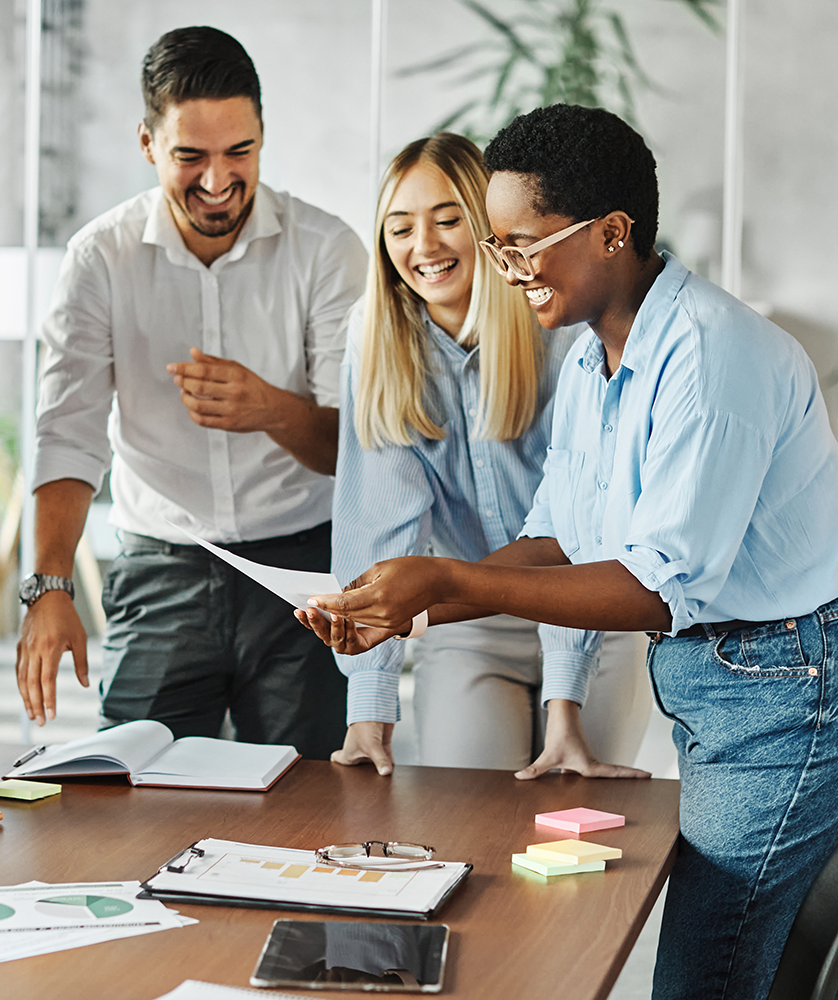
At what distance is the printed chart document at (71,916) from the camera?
3.43ft

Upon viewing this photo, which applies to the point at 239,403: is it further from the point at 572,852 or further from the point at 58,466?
the point at 572,852

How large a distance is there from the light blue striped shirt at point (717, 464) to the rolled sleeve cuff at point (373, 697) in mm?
535

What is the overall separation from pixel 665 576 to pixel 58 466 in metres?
1.49

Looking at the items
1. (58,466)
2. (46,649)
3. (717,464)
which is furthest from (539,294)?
(58,466)

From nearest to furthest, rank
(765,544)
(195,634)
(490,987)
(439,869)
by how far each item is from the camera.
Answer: (490,987) < (439,869) < (765,544) < (195,634)

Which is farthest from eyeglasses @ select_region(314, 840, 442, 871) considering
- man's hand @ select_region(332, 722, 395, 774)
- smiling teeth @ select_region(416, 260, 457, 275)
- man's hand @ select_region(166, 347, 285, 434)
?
smiling teeth @ select_region(416, 260, 457, 275)

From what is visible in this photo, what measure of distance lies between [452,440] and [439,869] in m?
1.03

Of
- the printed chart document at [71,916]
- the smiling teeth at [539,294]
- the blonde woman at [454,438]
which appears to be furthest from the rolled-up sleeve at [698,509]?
the blonde woman at [454,438]

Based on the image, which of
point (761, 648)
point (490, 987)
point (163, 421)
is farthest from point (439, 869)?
point (163, 421)

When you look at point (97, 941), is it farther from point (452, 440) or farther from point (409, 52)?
point (409, 52)

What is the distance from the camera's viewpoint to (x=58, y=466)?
2.36m

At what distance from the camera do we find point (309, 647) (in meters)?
2.44

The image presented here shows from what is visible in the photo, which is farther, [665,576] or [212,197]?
[212,197]

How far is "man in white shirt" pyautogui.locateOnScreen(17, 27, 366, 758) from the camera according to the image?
2.38 m
